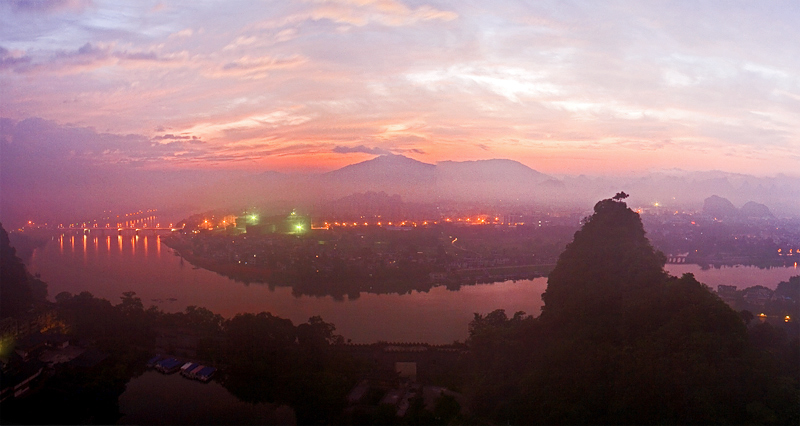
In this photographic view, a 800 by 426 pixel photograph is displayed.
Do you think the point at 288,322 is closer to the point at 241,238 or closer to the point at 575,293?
the point at 575,293

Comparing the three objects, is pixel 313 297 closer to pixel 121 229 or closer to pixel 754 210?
pixel 121 229

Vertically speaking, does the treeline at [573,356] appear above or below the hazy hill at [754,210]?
below

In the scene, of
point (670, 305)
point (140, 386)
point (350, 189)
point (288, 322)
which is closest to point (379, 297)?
point (288, 322)

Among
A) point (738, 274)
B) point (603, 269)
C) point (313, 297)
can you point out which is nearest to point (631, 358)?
point (603, 269)

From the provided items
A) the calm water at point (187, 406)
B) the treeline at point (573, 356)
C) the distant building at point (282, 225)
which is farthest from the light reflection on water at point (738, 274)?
the distant building at point (282, 225)

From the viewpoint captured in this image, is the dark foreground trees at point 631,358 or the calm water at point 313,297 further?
the calm water at point 313,297

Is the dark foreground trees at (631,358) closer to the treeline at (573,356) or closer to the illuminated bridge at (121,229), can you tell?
the treeline at (573,356)

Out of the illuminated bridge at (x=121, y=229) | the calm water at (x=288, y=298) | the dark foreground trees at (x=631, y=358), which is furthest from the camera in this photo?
the illuminated bridge at (x=121, y=229)

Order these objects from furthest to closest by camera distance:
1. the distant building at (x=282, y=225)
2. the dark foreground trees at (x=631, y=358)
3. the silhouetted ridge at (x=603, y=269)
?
the distant building at (x=282, y=225), the silhouetted ridge at (x=603, y=269), the dark foreground trees at (x=631, y=358)
